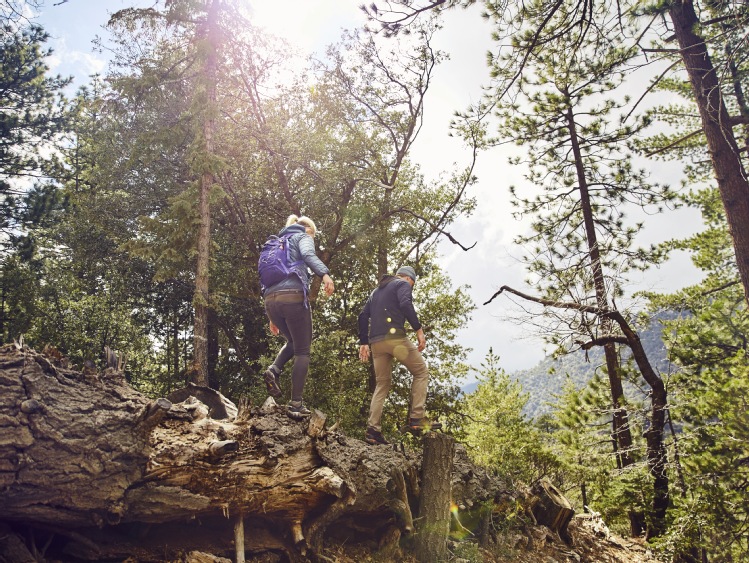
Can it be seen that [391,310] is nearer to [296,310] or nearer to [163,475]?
[296,310]

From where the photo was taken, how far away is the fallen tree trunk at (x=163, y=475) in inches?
135

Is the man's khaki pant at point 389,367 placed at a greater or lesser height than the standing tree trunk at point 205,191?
lesser

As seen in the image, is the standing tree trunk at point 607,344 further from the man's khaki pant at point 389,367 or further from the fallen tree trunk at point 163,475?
the fallen tree trunk at point 163,475

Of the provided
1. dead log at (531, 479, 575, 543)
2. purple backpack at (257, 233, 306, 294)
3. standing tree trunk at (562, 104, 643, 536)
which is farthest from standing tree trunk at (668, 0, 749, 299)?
purple backpack at (257, 233, 306, 294)

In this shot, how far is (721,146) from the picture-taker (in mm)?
6605

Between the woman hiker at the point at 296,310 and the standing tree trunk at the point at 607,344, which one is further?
the standing tree trunk at the point at 607,344

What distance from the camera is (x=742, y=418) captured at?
7.19 m

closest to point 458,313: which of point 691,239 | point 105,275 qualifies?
point 691,239

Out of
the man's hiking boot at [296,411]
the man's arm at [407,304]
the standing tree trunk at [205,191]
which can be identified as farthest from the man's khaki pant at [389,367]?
the standing tree trunk at [205,191]

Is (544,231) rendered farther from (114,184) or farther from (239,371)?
(114,184)

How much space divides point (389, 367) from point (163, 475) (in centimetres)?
328

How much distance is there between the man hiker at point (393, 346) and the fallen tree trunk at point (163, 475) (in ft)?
2.93

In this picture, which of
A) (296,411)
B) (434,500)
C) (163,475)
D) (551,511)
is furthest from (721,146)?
(163,475)

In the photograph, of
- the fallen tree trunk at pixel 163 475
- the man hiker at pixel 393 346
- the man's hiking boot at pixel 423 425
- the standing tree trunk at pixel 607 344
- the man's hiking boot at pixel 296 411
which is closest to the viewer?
the fallen tree trunk at pixel 163 475
